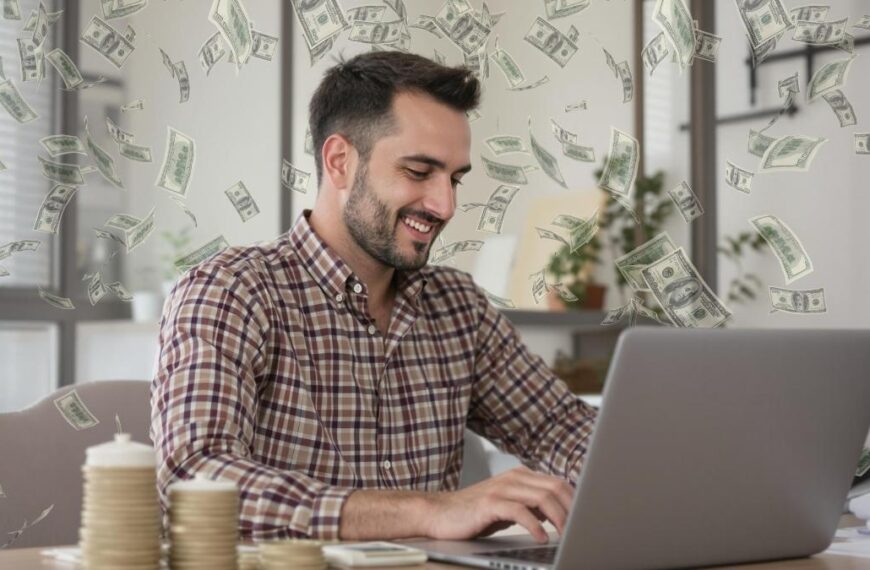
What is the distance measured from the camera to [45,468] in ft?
5.53

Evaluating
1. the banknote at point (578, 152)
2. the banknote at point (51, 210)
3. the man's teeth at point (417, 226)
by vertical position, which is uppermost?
the banknote at point (578, 152)

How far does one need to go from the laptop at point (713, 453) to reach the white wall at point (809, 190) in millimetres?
3038

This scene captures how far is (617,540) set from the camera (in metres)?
1.06

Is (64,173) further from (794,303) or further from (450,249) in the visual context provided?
(794,303)

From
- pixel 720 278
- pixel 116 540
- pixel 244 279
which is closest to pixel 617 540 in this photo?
pixel 116 540

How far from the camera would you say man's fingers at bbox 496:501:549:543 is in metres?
1.23

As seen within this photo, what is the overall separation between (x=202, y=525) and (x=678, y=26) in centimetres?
151

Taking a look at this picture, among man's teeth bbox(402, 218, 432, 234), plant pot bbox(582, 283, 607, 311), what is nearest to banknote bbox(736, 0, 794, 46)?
man's teeth bbox(402, 218, 432, 234)

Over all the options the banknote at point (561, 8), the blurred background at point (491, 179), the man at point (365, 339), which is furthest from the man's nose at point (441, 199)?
the banknote at point (561, 8)

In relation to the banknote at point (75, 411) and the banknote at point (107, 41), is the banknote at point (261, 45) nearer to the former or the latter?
the banknote at point (107, 41)

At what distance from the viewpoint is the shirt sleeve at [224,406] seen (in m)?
1.35

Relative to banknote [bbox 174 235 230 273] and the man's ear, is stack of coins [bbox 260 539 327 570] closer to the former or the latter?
the man's ear

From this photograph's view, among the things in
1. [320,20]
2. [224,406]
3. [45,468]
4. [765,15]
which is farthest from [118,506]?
[765,15]

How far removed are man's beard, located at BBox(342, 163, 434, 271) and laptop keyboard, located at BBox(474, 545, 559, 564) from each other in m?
0.70
